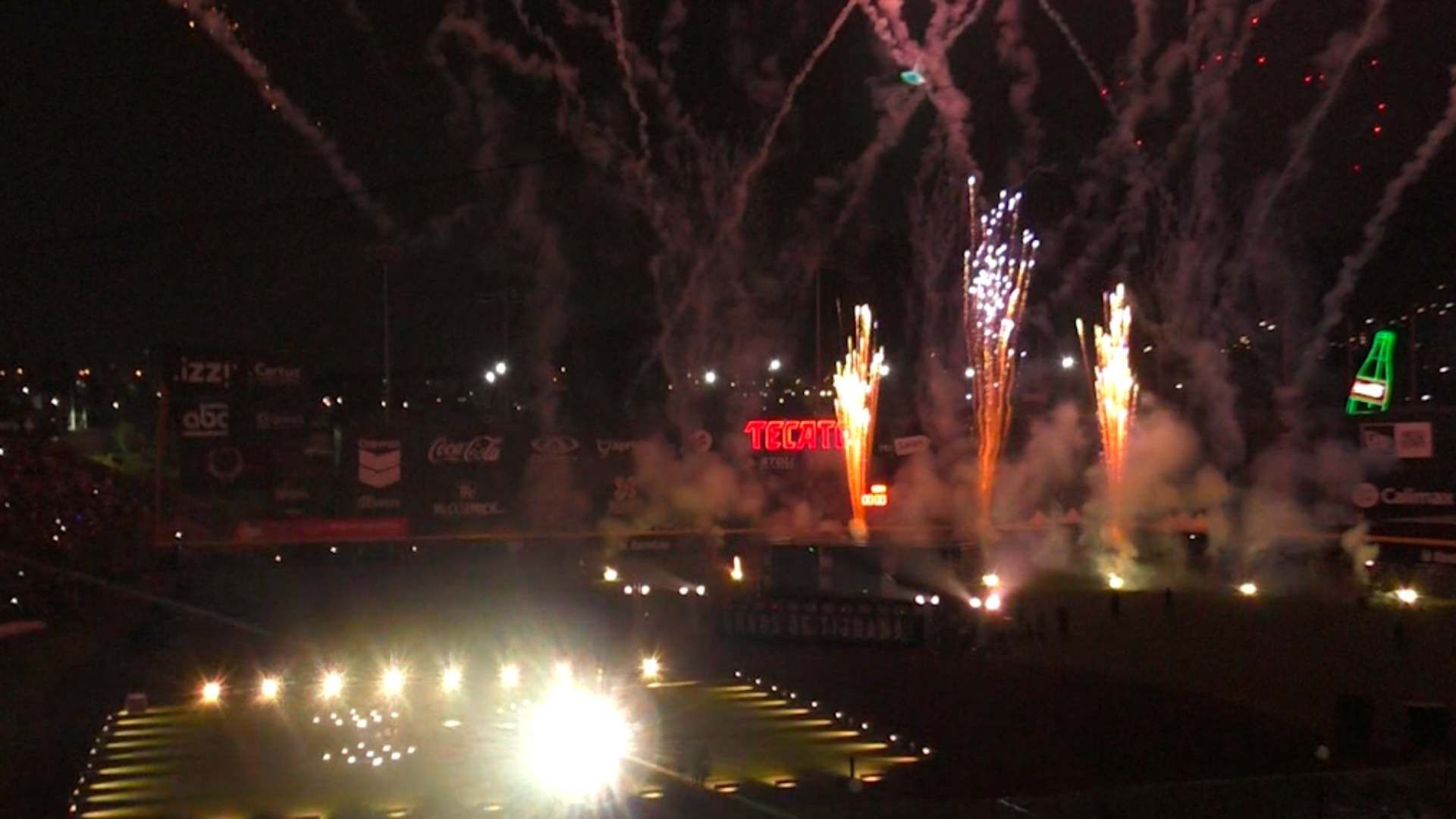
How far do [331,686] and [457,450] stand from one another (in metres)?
12.5

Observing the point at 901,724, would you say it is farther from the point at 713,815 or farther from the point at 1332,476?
the point at 1332,476

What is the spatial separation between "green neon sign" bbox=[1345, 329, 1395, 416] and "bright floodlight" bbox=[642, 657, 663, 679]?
21.6 m

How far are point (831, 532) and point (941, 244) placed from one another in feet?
59.0

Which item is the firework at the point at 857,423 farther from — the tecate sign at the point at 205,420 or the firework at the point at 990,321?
the tecate sign at the point at 205,420

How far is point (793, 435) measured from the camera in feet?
112

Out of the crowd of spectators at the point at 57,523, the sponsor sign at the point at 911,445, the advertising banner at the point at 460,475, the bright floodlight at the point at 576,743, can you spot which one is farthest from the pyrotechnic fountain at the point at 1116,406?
the bright floodlight at the point at 576,743

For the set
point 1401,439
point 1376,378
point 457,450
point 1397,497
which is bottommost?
point 1397,497

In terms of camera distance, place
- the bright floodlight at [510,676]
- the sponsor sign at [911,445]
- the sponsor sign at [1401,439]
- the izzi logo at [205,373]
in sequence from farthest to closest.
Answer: the sponsor sign at [911,445] → the sponsor sign at [1401,439] → the izzi logo at [205,373] → the bright floodlight at [510,676]

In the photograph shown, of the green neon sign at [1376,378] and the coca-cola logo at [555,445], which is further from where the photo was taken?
the green neon sign at [1376,378]

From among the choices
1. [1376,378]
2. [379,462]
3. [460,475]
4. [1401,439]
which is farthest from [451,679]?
[1376,378]

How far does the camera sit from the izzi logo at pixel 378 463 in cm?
2955

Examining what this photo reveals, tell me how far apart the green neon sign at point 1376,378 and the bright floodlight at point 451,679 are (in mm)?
24149

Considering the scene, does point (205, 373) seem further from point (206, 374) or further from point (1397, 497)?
point (1397, 497)

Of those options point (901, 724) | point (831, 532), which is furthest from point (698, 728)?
point (831, 532)
